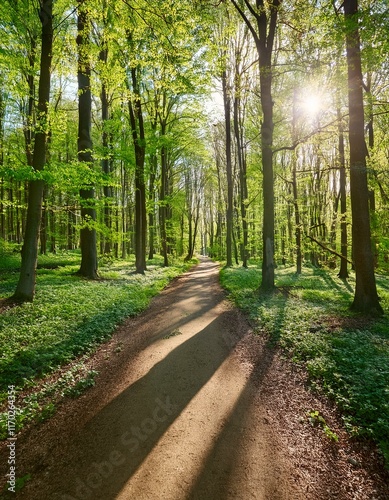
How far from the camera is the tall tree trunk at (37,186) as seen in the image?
26.0 feet

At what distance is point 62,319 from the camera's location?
22.9ft

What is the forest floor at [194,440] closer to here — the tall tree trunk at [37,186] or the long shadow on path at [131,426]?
the long shadow on path at [131,426]

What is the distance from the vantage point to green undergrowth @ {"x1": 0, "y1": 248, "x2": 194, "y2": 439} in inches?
174

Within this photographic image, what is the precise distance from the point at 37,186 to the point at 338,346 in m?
9.53

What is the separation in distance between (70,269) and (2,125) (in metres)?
17.5

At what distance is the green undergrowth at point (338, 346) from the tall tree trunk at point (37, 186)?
7.11 meters

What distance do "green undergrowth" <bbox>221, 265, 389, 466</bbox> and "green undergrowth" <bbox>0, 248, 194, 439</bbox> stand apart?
4.20 meters

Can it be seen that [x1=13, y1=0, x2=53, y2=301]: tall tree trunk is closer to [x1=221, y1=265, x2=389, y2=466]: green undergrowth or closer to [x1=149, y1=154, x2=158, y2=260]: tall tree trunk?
[x1=221, y1=265, x2=389, y2=466]: green undergrowth

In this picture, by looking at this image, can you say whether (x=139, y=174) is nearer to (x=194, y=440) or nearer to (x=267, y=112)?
(x=267, y=112)

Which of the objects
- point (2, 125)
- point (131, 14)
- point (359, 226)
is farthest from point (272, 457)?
point (2, 125)

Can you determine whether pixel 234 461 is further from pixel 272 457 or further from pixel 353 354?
pixel 353 354

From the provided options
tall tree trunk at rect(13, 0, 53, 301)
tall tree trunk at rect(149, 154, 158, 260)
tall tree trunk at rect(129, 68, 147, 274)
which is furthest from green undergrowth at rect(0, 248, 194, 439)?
tall tree trunk at rect(149, 154, 158, 260)

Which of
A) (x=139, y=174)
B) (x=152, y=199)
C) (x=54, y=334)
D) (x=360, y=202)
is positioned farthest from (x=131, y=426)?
(x=152, y=199)

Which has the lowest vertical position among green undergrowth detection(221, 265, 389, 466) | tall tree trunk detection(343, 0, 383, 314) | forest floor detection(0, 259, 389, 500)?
forest floor detection(0, 259, 389, 500)
